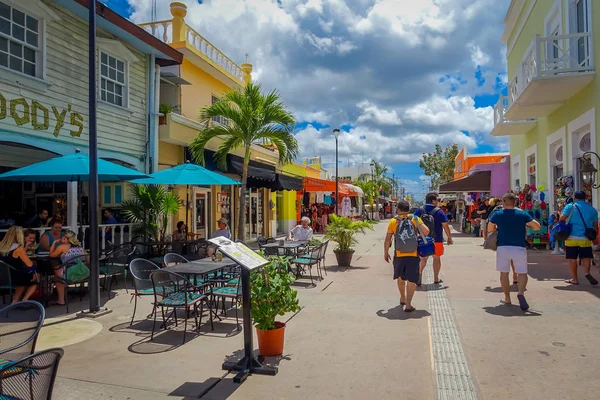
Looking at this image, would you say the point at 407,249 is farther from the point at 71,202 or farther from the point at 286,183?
the point at 286,183

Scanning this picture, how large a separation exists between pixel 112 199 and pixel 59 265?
502 cm

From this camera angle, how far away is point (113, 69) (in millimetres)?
10945

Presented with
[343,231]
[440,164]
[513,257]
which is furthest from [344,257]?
[440,164]

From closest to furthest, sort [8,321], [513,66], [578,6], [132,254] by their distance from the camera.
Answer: [8,321] < [132,254] < [578,6] < [513,66]

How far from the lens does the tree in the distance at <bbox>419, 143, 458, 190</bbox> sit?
4656 cm

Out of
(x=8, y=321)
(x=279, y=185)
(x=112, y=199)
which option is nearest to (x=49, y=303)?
(x=8, y=321)

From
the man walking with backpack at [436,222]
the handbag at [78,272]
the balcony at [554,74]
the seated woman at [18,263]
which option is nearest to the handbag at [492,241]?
the man walking with backpack at [436,222]

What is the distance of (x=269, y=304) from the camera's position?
14.9ft

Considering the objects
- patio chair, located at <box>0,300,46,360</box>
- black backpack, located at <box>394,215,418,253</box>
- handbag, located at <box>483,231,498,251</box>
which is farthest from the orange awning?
patio chair, located at <box>0,300,46,360</box>

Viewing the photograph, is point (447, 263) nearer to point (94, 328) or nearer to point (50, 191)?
point (94, 328)

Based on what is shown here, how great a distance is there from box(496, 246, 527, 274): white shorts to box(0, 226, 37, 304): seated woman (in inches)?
271

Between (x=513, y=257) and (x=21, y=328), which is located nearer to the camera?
(x=21, y=328)

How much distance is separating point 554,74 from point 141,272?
10687 mm

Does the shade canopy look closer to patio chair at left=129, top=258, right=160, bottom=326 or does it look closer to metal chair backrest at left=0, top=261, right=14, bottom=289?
metal chair backrest at left=0, top=261, right=14, bottom=289
